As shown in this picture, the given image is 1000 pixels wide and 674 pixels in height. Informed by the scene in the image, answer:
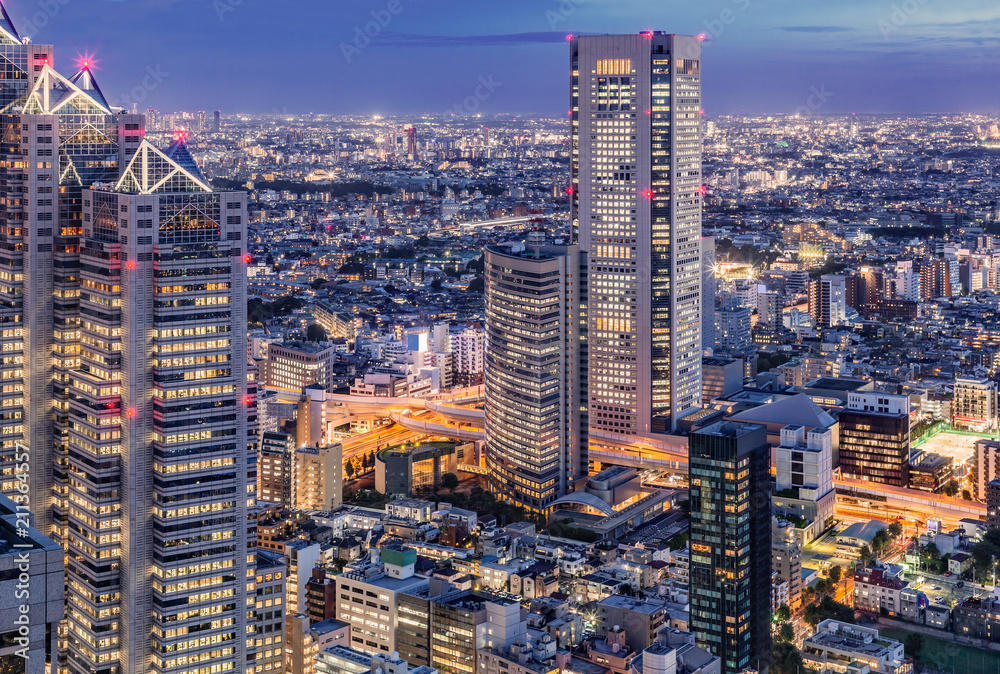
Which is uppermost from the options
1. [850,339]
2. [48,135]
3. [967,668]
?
[48,135]

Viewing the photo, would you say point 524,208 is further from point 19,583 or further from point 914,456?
point 19,583

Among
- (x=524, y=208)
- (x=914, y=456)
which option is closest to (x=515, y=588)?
(x=914, y=456)

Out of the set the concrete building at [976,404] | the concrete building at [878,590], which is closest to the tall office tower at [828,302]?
the concrete building at [976,404]

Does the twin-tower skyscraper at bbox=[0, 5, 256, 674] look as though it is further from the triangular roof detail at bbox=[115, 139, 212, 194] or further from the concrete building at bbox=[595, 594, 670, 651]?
the concrete building at bbox=[595, 594, 670, 651]

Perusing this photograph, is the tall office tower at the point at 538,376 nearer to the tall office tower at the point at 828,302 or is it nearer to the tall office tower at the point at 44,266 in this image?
the tall office tower at the point at 44,266

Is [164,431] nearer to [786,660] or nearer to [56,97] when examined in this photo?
[56,97]

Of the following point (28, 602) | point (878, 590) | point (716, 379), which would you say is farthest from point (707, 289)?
point (28, 602)
